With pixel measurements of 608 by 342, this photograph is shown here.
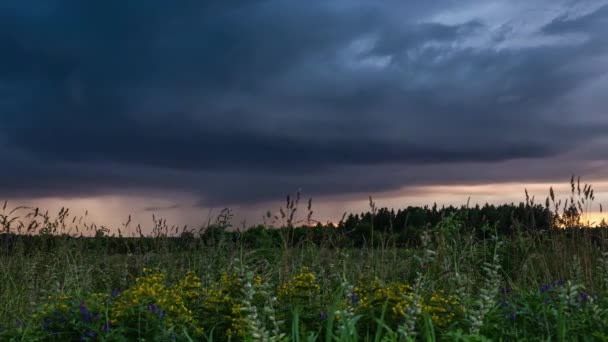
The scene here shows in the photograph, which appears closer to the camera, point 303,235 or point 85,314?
point 85,314

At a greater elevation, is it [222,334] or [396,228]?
[396,228]

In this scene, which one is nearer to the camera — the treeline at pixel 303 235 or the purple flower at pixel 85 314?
the purple flower at pixel 85 314

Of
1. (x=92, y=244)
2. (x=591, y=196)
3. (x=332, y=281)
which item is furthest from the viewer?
(x=92, y=244)

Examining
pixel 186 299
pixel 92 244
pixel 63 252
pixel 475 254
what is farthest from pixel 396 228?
pixel 186 299

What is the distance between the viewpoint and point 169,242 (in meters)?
11.7

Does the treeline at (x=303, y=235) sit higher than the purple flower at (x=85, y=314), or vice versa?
the treeline at (x=303, y=235)

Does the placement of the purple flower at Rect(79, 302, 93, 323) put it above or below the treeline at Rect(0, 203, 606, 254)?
below

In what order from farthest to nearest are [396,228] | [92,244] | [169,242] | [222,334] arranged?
[396,228] → [92,244] → [169,242] → [222,334]

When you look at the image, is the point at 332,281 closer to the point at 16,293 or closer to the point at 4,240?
the point at 16,293

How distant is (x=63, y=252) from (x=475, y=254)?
6903mm

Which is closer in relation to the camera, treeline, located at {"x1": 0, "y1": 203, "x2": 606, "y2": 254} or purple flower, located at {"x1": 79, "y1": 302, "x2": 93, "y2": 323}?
purple flower, located at {"x1": 79, "y1": 302, "x2": 93, "y2": 323}

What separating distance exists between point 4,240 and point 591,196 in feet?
34.3

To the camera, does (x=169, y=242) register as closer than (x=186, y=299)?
No

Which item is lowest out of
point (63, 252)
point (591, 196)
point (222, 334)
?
point (222, 334)
